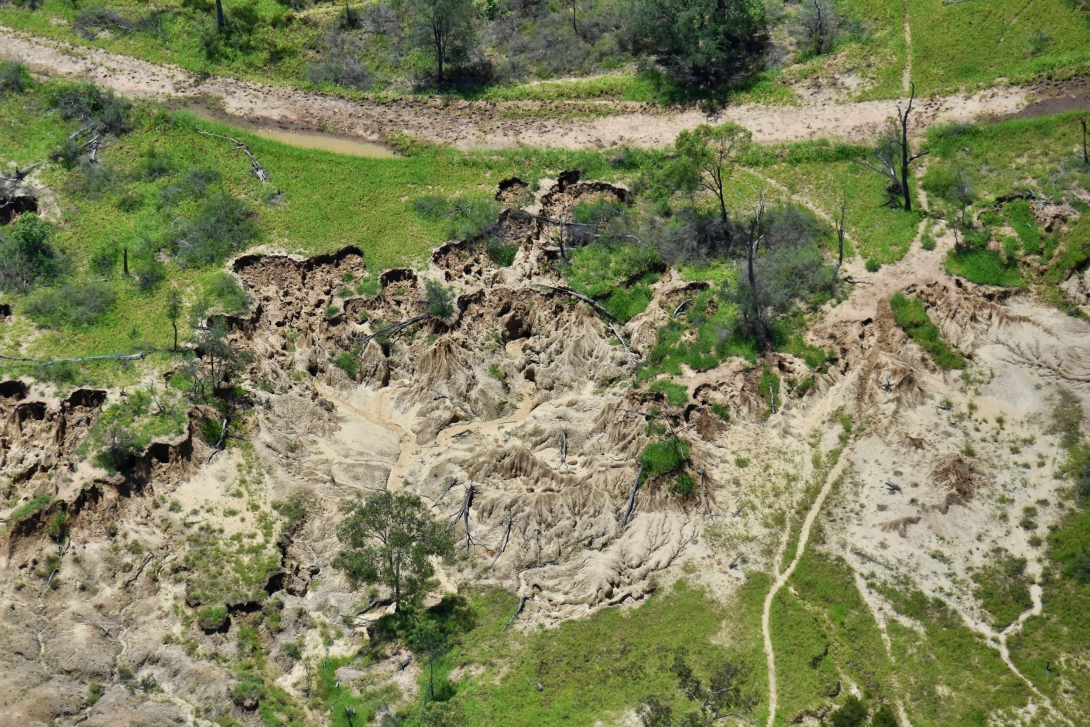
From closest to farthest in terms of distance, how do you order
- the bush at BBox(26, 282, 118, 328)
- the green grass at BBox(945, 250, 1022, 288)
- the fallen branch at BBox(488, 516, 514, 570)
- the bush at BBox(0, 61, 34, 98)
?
the fallen branch at BBox(488, 516, 514, 570), the green grass at BBox(945, 250, 1022, 288), the bush at BBox(26, 282, 118, 328), the bush at BBox(0, 61, 34, 98)

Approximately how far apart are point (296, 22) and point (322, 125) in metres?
14.0

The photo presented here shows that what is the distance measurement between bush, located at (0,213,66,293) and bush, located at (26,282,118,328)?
5.95 ft

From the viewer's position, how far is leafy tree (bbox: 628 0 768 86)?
257ft

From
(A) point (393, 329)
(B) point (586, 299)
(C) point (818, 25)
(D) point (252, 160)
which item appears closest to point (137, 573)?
(A) point (393, 329)

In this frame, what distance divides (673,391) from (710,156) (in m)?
16.1

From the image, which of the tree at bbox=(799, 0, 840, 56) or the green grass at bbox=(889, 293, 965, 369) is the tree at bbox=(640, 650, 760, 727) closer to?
the green grass at bbox=(889, 293, 965, 369)

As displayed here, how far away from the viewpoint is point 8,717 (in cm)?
4331

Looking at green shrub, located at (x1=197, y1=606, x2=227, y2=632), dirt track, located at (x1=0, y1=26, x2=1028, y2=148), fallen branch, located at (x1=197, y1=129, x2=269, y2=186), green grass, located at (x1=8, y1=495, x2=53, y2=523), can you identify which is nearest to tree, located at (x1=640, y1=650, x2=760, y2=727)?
green shrub, located at (x1=197, y1=606, x2=227, y2=632)

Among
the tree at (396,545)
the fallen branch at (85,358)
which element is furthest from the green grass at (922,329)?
the fallen branch at (85,358)

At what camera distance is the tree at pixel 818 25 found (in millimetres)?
79062

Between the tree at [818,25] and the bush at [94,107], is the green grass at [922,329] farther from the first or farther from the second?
the bush at [94,107]

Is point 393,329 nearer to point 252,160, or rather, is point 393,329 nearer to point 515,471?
point 515,471

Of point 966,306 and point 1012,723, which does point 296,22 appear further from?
point 1012,723

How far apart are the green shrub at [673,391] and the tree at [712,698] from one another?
1540 centimetres
